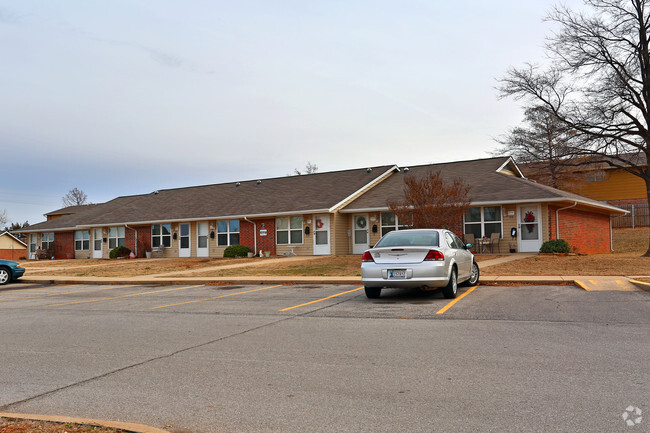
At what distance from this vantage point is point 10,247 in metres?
54.7

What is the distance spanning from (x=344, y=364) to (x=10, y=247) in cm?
5793

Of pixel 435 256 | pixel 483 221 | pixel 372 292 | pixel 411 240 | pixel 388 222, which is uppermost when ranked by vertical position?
pixel 388 222

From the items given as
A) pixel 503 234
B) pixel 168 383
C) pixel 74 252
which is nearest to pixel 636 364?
pixel 168 383

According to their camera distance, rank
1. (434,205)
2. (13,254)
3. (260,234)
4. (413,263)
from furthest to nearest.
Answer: (13,254) < (260,234) < (434,205) < (413,263)

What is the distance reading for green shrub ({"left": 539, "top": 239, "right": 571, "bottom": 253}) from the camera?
23.3m

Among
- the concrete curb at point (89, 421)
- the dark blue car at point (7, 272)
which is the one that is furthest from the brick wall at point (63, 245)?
the concrete curb at point (89, 421)

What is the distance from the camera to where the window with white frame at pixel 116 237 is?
37906mm

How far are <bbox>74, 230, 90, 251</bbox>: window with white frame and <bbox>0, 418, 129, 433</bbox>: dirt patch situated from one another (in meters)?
38.8

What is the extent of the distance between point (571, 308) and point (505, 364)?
4.77 m

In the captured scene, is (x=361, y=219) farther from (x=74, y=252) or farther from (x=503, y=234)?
(x=74, y=252)

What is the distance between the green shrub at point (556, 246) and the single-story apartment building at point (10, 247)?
4807 centimetres

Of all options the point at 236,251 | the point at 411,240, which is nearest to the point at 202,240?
the point at 236,251

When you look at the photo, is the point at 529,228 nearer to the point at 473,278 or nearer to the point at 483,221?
the point at 483,221

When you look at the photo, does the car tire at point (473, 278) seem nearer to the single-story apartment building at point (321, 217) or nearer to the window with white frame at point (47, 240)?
the single-story apartment building at point (321, 217)
